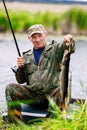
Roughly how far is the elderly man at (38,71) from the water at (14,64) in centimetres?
65

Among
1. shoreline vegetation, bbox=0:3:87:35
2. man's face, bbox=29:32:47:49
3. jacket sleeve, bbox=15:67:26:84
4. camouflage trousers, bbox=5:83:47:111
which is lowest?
shoreline vegetation, bbox=0:3:87:35

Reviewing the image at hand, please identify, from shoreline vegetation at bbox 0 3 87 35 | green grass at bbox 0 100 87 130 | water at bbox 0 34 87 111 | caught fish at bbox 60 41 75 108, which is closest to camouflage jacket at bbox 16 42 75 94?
caught fish at bbox 60 41 75 108

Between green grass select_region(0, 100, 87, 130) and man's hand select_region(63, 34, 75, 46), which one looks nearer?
green grass select_region(0, 100, 87, 130)

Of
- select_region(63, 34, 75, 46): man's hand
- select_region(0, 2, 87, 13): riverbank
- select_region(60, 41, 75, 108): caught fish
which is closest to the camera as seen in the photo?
select_region(60, 41, 75, 108): caught fish

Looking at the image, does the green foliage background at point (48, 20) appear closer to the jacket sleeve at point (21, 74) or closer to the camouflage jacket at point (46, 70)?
the jacket sleeve at point (21, 74)

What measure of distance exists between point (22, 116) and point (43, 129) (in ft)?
2.94

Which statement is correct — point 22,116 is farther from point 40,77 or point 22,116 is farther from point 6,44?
point 6,44

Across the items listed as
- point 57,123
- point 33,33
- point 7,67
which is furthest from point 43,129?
point 7,67

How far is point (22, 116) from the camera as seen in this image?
6.18 meters

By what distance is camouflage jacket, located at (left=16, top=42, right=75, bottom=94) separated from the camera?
20.1ft

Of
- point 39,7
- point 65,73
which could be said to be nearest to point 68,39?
point 65,73

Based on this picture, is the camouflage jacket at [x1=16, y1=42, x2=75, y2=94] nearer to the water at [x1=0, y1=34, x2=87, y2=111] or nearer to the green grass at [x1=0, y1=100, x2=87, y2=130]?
the green grass at [x1=0, y1=100, x2=87, y2=130]

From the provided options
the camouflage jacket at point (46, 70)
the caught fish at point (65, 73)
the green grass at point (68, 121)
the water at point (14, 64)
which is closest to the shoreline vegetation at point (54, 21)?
the water at point (14, 64)

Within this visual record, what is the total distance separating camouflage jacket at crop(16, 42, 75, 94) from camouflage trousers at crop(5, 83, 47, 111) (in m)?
0.07
